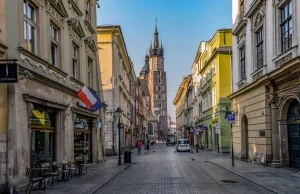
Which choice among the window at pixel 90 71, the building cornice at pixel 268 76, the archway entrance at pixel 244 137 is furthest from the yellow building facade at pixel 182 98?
the window at pixel 90 71

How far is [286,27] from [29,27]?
12016 millimetres

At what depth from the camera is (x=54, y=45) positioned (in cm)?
1736

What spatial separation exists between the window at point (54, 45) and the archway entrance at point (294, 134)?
1163 cm

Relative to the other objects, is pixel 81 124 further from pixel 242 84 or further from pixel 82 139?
pixel 242 84

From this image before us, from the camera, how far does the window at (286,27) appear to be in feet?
58.4

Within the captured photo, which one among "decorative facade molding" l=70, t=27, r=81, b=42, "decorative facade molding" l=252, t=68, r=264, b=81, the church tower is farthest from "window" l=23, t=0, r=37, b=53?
the church tower

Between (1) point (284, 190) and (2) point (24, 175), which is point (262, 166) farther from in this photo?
(2) point (24, 175)

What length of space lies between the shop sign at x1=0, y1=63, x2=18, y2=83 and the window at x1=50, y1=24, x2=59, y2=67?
6.30 m

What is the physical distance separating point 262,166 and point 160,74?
13875 centimetres

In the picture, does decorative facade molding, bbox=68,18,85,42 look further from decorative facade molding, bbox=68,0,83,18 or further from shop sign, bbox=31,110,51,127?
shop sign, bbox=31,110,51,127

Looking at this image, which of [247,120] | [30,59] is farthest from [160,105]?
[30,59]

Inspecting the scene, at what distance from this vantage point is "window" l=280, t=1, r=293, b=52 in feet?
58.4

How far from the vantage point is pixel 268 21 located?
2038 centimetres

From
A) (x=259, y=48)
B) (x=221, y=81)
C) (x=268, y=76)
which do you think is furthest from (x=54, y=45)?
(x=221, y=81)
